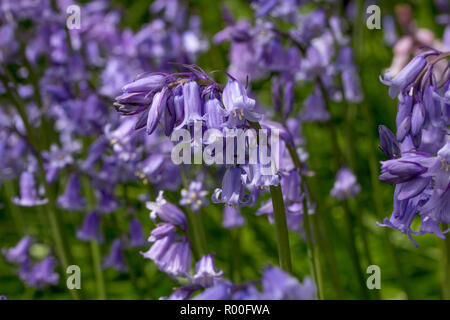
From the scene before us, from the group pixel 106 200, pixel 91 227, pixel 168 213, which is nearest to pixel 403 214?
pixel 168 213

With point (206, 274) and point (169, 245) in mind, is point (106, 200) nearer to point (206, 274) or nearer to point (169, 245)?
point (169, 245)

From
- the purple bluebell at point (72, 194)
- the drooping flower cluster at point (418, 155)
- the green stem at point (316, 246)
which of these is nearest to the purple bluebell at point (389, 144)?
the drooping flower cluster at point (418, 155)

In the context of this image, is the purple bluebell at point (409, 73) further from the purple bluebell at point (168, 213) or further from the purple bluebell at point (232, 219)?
the purple bluebell at point (232, 219)

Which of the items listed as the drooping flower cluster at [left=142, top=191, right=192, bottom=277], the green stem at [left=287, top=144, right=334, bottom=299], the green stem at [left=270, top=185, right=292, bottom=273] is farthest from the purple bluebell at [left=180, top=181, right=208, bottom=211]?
the green stem at [left=270, top=185, right=292, bottom=273]

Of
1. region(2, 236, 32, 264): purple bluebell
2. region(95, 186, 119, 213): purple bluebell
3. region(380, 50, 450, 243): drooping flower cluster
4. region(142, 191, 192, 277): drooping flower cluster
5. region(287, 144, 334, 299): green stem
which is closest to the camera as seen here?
region(380, 50, 450, 243): drooping flower cluster

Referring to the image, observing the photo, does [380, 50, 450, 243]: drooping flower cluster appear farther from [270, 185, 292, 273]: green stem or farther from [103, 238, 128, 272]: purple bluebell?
[103, 238, 128, 272]: purple bluebell

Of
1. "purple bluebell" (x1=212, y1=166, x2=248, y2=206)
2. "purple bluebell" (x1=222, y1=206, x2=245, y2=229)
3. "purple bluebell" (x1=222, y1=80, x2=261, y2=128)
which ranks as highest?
"purple bluebell" (x1=222, y1=80, x2=261, y2=128)
